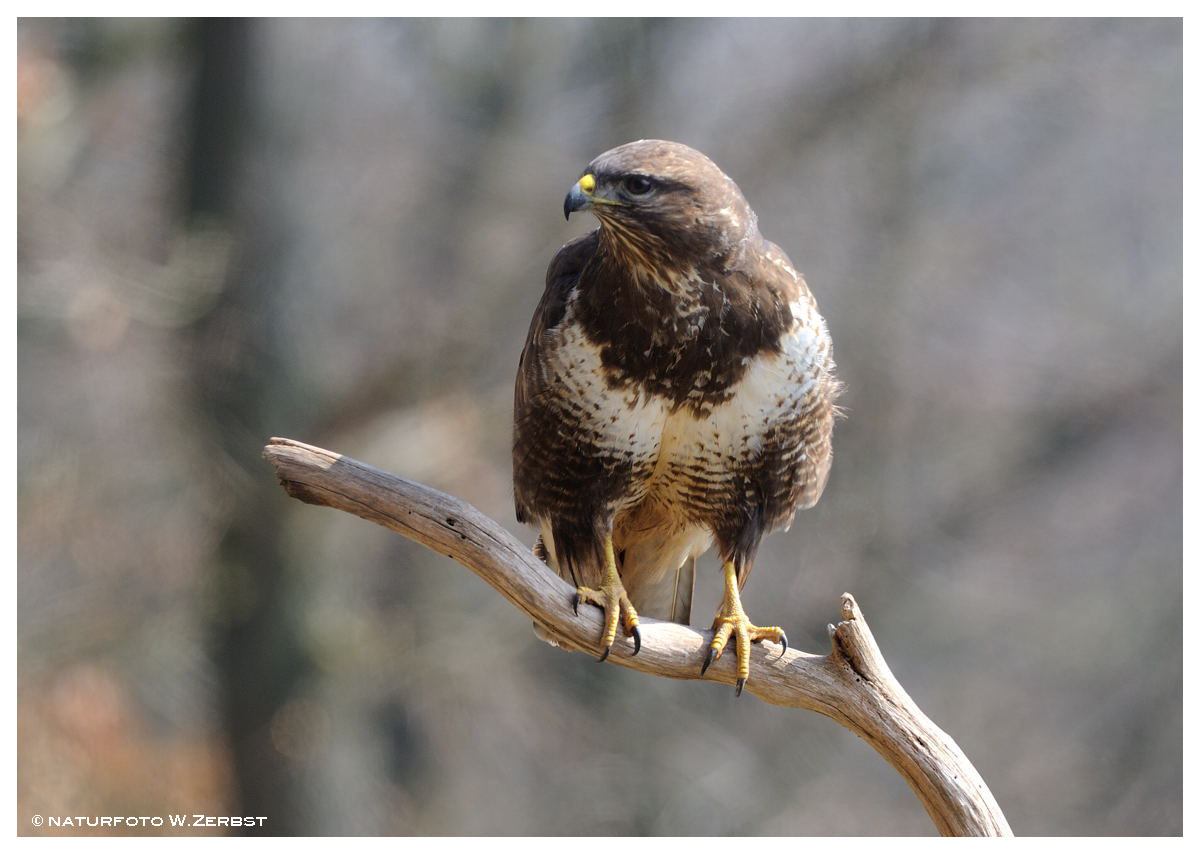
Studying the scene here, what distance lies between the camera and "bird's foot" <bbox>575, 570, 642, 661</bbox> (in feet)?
10.4

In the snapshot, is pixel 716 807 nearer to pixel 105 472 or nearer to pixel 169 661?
pixel 169 661

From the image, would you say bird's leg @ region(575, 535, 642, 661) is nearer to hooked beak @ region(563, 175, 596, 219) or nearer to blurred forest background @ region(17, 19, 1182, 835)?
hooked beak @ region(563, 175, 596, 219)

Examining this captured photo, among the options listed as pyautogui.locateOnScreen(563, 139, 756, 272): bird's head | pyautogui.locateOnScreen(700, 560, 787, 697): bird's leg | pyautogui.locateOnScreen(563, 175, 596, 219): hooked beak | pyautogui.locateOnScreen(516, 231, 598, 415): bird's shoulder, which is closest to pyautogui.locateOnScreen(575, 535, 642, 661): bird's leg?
pyautogui.locateOnScreen(700, 560, 787, 697): bird's leg

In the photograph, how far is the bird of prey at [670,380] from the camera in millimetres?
2990

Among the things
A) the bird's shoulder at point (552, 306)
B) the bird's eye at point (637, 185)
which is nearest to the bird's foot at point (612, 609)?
the bird's shoulder at point (552, 306)

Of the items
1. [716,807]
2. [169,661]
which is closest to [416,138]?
[169,661]

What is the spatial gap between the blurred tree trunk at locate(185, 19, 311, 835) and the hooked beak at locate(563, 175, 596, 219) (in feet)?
14.7

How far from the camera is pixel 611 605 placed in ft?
10.5

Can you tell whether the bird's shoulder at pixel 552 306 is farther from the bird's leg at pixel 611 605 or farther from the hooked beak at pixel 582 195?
the bird's leg at pixel 611 605

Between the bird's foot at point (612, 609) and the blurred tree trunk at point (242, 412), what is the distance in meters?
4.30

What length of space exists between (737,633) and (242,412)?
457 centimetres

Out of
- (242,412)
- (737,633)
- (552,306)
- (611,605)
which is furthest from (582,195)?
(242,412)

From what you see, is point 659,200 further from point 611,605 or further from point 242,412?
point 242,412

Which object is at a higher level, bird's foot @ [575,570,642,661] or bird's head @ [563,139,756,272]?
bird's head @ [563,139,756,272]
